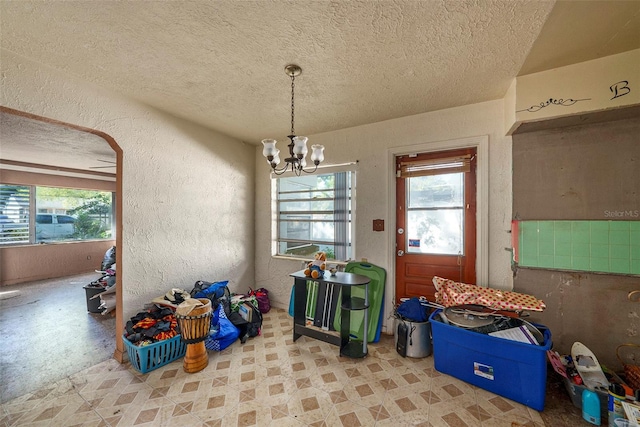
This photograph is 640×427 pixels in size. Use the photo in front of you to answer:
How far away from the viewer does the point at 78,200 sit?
624 cm

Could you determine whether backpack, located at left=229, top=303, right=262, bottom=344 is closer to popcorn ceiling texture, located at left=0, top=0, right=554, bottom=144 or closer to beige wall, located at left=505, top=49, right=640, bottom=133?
popcorn ceiling texture, located at left=0, top=0, right=554, bottom=144

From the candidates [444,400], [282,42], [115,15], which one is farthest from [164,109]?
[444,400]

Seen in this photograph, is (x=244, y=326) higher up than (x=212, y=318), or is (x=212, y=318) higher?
(x=212, y=318)

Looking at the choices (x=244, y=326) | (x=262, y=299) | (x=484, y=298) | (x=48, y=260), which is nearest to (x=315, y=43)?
(x=484, y=298)

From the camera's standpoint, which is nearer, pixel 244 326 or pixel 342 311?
pixel 342 311

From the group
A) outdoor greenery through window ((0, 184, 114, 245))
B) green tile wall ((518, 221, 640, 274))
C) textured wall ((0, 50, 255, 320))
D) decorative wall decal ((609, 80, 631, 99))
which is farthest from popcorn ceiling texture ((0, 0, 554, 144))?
outdoor greenery through window ((0, 184, 114, 245))

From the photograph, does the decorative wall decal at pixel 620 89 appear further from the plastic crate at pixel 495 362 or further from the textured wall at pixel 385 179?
the plastic crate at pixel 495 362

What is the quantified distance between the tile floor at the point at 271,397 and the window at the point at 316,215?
5.00 feet

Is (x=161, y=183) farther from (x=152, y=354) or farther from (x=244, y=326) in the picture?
(x=244, y=326)

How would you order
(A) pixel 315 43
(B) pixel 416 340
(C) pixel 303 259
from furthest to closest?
(C) pixel 303 259 < (B) pixel 416 340 < (A) pixel 315 43

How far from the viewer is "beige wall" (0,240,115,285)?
199 inches

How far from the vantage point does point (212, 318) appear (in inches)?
106

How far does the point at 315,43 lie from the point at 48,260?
778 cm

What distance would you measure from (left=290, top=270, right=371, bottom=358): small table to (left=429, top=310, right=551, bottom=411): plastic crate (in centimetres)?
70
